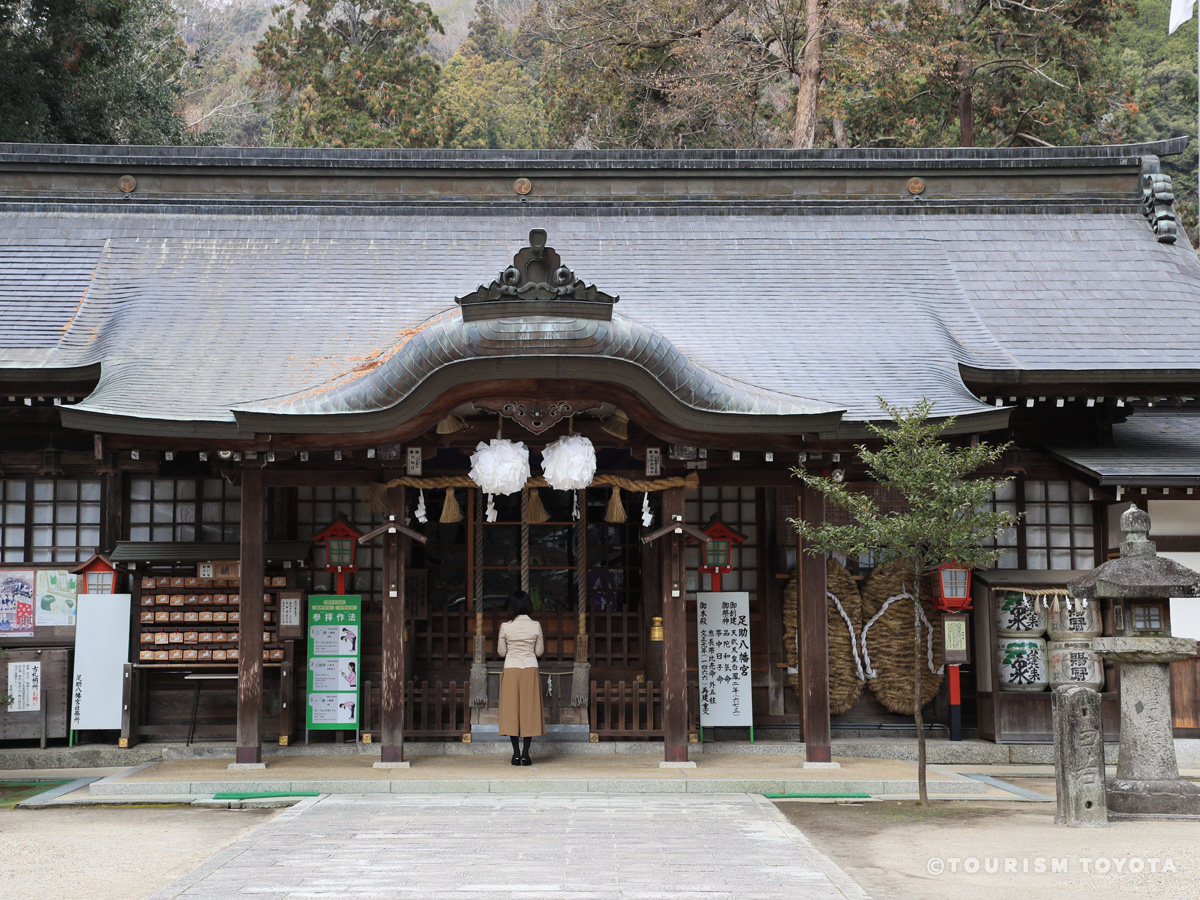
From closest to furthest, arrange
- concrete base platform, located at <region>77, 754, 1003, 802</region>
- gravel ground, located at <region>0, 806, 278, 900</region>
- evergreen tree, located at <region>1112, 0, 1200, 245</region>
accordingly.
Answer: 1. gravel ground, located at <region>0, 806, 278, 900</region>
2. concrete base platform, located at <region>77, 754, 1003, 802</region>
3. evergreen tree, located at <region>1112, 0, 1200, 245</region>

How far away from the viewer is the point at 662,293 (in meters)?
13.5

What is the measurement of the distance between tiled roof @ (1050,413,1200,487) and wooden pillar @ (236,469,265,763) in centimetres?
845

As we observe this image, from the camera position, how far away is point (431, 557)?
42.5 feet

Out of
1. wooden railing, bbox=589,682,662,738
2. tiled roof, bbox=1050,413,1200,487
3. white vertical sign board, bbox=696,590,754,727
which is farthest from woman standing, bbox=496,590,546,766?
tiled roof, bbox=1050,413,1200,487

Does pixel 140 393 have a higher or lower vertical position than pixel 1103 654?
higher

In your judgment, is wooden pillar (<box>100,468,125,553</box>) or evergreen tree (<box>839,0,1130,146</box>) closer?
wooden pillar (<box>100,468,125,553</box>)

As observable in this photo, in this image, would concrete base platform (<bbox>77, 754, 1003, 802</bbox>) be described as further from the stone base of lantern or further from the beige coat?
the stone base of lantern

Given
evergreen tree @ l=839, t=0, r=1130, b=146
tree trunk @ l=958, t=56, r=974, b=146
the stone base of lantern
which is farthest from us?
tree trunk @ l=958, t=56, r=974, b=146

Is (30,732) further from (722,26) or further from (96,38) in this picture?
(722,26)

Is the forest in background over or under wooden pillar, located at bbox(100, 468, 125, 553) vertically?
over

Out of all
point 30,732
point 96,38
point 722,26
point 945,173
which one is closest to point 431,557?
point 30,732

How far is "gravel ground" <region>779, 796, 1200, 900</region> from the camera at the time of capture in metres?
6.63

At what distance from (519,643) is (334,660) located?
223 centimetres

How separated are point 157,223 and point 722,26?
1678 centimetres
